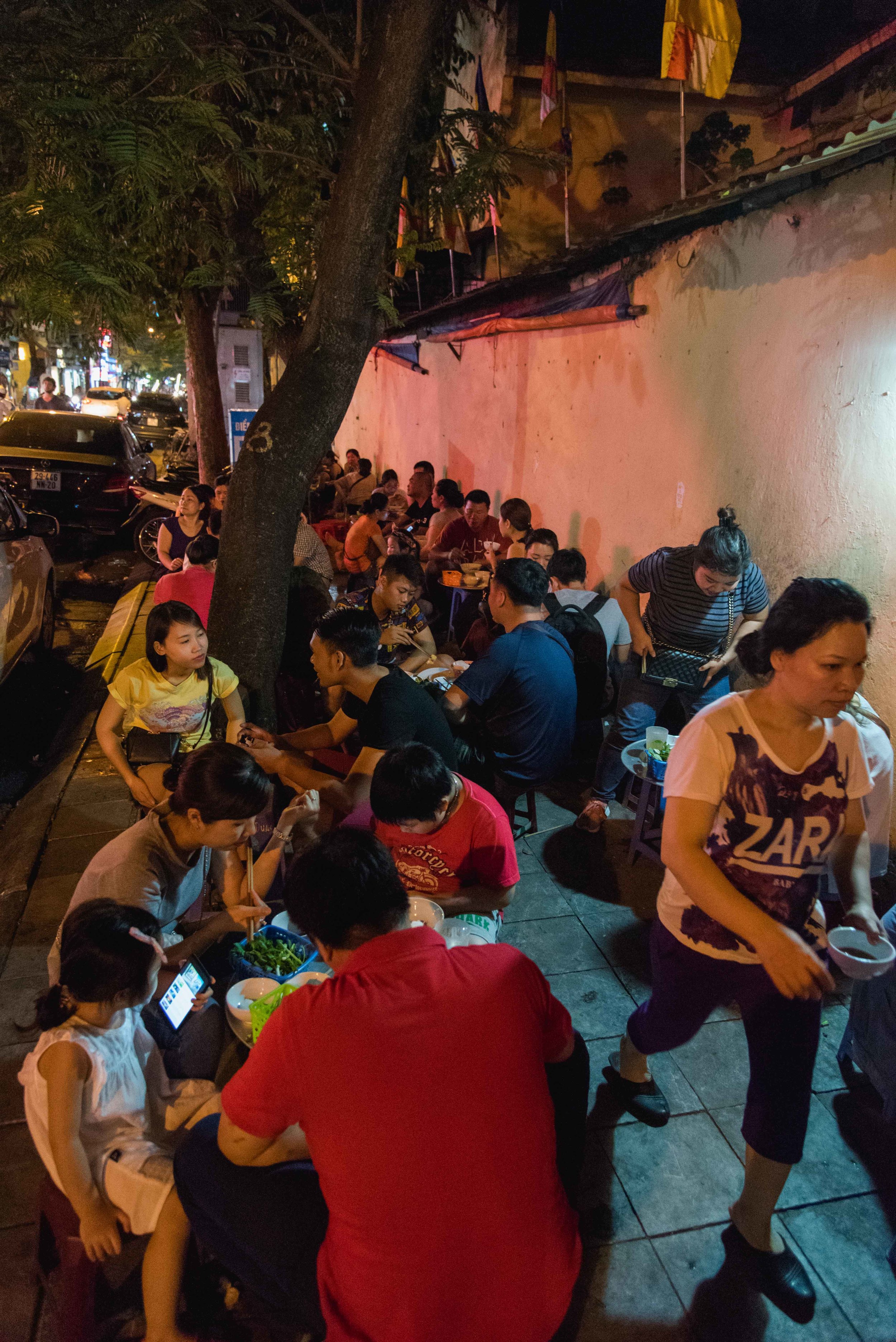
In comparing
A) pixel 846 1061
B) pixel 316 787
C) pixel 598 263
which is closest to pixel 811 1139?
pixel 846 1061

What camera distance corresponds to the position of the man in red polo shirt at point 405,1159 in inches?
59.9

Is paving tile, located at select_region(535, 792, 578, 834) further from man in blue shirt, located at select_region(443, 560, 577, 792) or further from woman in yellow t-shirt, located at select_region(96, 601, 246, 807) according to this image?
woman in yellow t-shirt, located at select_region(96, 601, 246, 807)

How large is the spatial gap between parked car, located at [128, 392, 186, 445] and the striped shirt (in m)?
23.3

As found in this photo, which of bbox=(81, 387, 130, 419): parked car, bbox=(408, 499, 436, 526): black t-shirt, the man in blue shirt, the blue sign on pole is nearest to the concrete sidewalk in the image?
the man in blue shirt

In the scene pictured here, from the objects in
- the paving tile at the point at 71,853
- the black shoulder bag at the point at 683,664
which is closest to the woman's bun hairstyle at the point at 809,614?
the black shoulder bag at the point at 683,664

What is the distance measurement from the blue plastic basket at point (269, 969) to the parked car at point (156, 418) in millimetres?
24594

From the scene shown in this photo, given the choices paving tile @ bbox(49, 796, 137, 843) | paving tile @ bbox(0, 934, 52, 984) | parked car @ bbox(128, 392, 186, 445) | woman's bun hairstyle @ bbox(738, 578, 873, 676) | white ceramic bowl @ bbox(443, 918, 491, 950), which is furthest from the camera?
parked car @ bbox(128, 392, 186, 445)

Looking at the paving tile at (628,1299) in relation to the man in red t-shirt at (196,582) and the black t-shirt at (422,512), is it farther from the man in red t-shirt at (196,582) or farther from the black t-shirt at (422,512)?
the black t-shirt at (422,512)

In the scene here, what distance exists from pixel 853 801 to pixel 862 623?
0.54 meters

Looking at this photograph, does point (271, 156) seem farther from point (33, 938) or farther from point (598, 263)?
point (33, 938)

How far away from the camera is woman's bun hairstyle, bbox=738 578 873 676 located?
2082 millimetres

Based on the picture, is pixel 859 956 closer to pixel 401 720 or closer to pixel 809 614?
pixel 809 614

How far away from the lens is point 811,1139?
9.31 ft

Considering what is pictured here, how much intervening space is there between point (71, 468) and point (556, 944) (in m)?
10.2
